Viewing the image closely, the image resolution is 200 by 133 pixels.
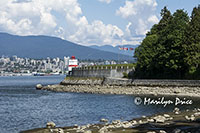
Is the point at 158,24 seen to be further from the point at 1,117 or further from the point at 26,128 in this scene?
the point at 26,128

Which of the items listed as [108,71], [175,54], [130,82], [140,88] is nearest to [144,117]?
[140,88]

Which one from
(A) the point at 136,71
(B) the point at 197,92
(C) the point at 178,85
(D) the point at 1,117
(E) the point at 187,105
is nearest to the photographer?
(D) the point at 1,117

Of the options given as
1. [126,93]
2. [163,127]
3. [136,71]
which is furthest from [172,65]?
[163,127]

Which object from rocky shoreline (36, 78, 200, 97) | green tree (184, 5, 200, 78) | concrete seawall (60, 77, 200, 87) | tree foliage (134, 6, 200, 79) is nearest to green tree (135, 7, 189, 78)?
tree foliage (134, 6, 200, 79)

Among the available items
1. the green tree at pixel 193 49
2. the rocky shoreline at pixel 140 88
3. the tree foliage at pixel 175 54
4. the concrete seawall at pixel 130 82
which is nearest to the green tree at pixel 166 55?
the tree foliage at pixel 175 54

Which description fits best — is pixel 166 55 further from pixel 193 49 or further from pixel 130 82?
pixel 130 82

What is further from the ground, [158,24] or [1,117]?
[158,24]

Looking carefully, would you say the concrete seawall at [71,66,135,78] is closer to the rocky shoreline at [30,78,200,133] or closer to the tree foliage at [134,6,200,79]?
the rocky shoreline at [30,78,200,133]

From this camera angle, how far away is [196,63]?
2721 inches

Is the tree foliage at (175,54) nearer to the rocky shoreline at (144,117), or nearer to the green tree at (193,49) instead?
the green tree at (193,49)

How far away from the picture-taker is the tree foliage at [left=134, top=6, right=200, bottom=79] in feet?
228

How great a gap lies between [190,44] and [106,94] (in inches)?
760

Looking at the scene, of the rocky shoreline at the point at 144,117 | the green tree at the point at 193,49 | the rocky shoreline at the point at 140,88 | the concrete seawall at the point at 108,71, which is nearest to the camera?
the rocky shoreline at the point at 144,117

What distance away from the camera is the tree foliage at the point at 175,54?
69.4 metres
